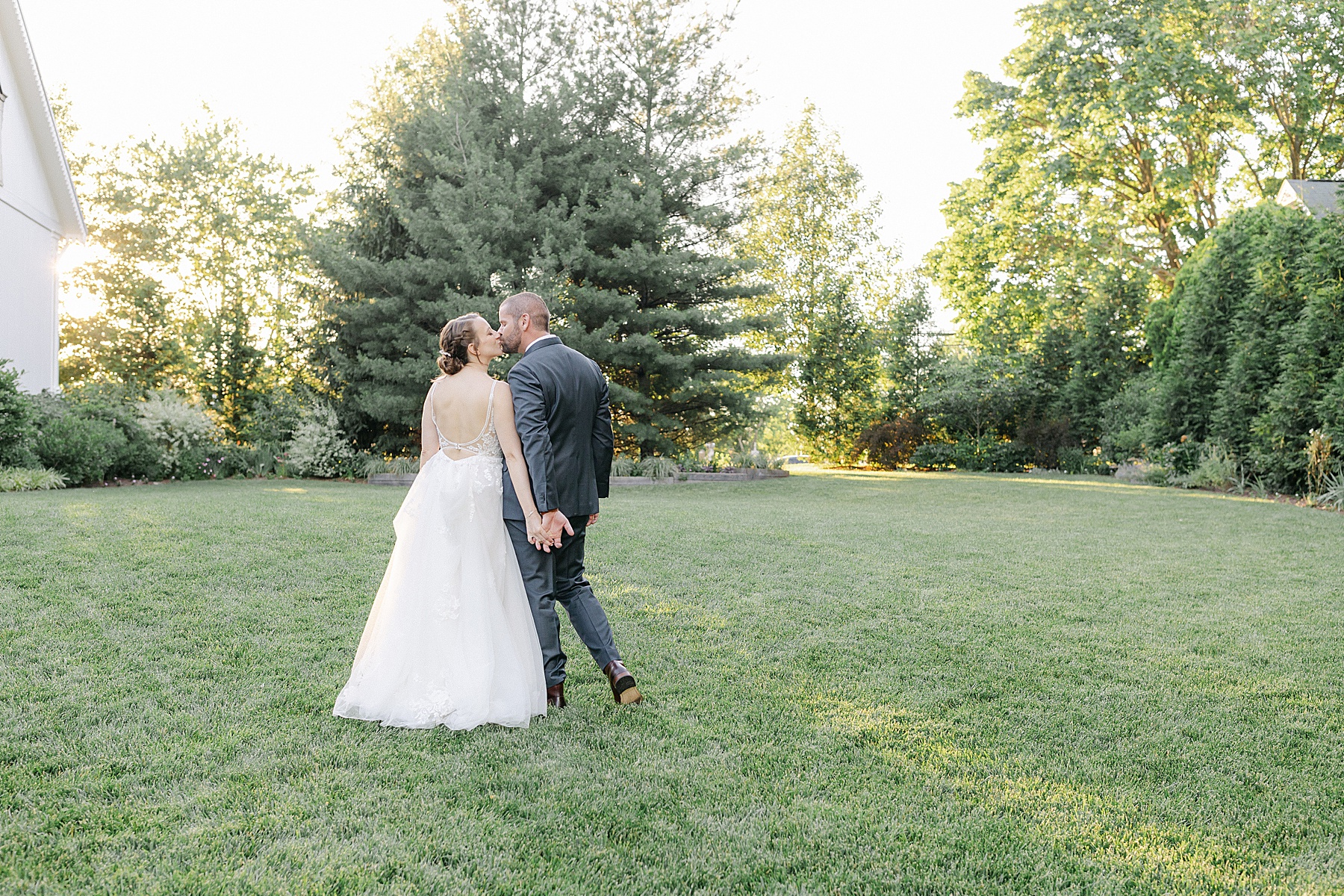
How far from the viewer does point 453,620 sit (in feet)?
12.6

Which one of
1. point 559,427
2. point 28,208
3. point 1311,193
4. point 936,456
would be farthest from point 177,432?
point 1311,193

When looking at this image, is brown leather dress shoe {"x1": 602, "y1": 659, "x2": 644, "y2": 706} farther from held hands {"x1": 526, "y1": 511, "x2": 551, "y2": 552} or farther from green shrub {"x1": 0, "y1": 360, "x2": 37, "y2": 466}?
green shrub {"x1": 0, "y1": 360, "x2": 37, "y2": 466}

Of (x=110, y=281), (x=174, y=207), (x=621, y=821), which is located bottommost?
(x=621, y=821)

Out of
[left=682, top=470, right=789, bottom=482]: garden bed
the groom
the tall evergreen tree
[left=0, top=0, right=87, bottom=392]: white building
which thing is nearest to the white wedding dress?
the groom

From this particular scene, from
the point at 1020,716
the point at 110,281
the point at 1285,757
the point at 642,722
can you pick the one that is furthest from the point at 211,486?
the point at 110,281

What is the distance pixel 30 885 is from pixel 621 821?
1.64 m

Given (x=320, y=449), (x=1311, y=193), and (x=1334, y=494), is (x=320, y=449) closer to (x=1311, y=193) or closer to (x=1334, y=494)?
(x=1334, y=494)

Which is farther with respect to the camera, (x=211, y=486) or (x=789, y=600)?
(x=211, y=486)

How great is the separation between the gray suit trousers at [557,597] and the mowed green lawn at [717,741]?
0.26 metres

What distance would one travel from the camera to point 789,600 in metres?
6.21

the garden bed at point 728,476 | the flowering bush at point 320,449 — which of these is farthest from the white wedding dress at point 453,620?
the flowering bush at point 320,449

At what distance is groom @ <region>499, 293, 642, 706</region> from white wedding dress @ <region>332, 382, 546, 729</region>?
0.11 m

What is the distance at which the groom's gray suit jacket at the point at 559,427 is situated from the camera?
3818mm

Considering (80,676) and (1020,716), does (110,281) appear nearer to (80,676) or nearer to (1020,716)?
(80,676)
